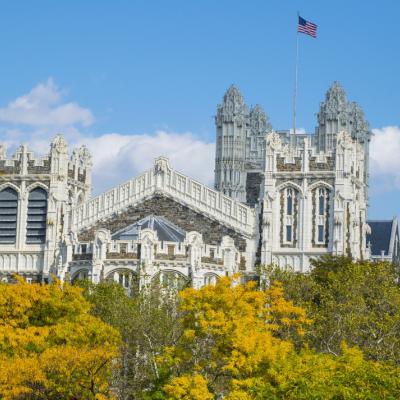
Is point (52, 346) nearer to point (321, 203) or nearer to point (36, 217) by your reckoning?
point (321, 203)

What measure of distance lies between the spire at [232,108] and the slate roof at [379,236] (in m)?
29.3

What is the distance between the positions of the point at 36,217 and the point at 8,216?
7.25 feet

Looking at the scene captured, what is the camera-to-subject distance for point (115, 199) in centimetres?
7956

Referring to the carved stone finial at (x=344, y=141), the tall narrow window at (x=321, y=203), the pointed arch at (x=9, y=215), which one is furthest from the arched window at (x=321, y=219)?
the pointed arch at (x=9, y=215)

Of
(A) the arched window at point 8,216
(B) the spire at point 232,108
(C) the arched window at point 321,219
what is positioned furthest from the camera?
(B) the spire at point 232,108

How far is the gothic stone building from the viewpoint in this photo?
232 ft

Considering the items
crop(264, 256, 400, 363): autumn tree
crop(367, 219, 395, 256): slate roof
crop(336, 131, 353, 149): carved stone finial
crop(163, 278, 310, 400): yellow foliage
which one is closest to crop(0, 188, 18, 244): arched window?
crop(336, 131, 353, 149): carved stone finial

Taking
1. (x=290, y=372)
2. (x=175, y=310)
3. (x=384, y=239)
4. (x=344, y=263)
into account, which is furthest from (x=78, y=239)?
(x=384, y=239)

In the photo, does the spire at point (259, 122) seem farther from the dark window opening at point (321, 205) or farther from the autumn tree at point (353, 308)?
the autumn tree at point (353, 308)

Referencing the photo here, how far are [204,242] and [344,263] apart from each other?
1105cm

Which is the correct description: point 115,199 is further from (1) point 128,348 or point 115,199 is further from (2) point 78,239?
(1) point 128,348

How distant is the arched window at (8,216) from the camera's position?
82.6 meters

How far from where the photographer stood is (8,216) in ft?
272

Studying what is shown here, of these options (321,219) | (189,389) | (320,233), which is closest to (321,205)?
(321,219)
